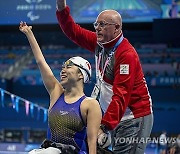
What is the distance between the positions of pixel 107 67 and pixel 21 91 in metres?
6.46

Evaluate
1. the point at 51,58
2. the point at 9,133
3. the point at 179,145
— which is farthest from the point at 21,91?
the point at 179,145

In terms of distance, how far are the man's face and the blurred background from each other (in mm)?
4307

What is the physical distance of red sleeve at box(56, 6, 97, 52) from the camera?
1.82m

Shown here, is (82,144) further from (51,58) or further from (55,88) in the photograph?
(51,58)

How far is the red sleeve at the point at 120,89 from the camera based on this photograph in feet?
4.92

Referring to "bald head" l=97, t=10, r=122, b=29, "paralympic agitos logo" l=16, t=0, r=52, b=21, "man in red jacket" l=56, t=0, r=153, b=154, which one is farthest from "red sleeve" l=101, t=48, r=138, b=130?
"paralympic agitos logo" l=16, t=0, r=52, b=21

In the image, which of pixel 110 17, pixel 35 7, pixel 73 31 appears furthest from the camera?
pixel 35 7

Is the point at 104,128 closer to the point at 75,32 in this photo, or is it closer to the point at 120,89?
the point at 120,89

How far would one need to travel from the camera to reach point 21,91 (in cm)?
794

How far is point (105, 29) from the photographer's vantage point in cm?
163

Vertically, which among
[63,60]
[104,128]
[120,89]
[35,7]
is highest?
[35,7]

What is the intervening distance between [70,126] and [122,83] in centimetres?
26

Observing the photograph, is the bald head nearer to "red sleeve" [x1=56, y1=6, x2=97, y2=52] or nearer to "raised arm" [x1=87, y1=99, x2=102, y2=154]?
"red sleeve" [x1=56, y1=6, x2=97, y2=52]

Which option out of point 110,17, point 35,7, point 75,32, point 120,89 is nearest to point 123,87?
point 120,89
